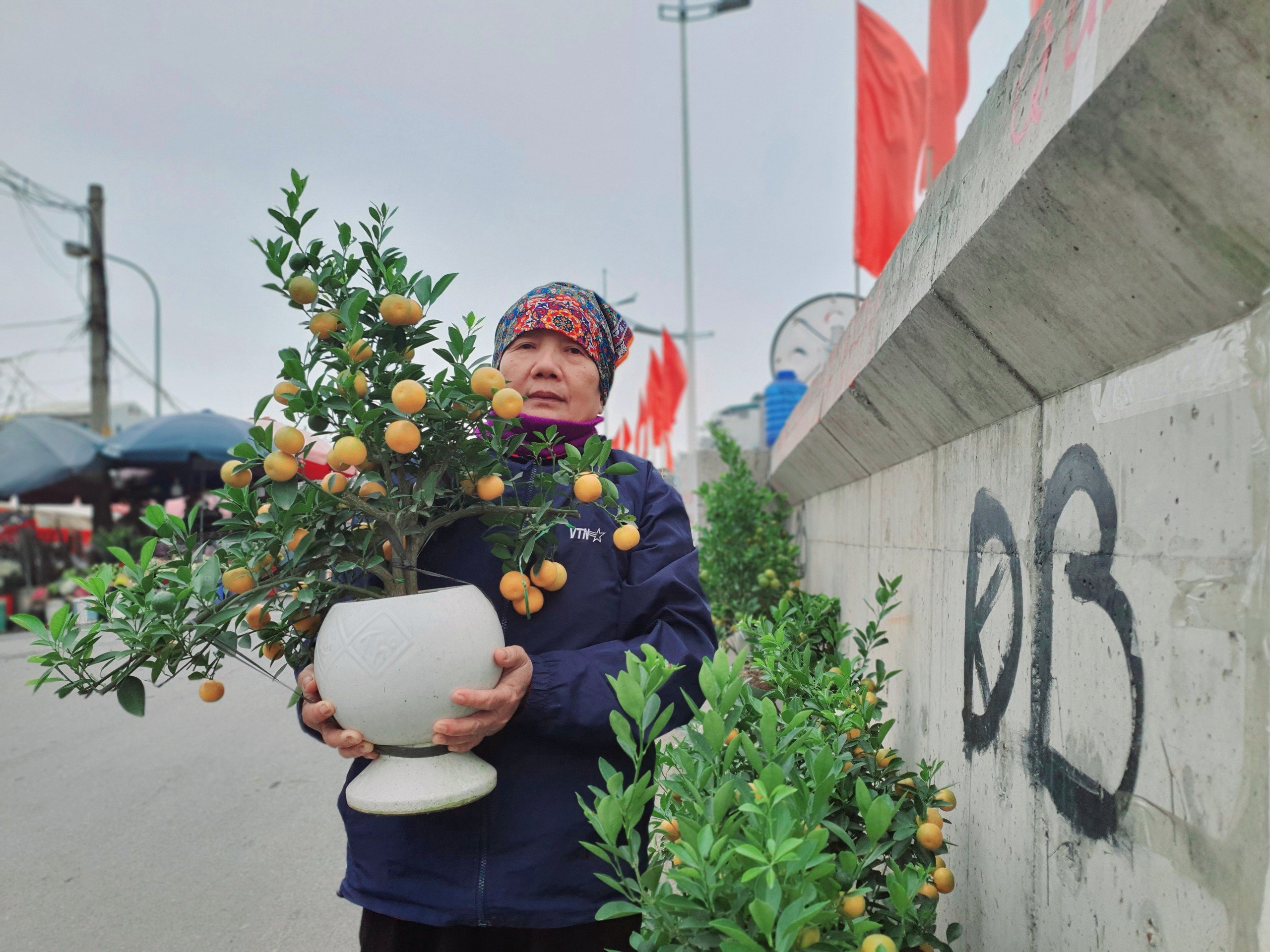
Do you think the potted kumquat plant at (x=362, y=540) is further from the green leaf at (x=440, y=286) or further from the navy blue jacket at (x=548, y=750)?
the navy blue jacket at (x=548, y=750)

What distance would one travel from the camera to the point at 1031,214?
3.83 ft

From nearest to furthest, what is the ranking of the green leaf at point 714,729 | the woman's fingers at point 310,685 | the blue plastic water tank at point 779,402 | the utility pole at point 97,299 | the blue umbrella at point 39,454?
the green leaf at point 714,729 → the woman's fingers at point 310,685 → the blue plastic water tank at point 779,402 → the blue umbrella at point 39,454 → the utility pole at point 97,299

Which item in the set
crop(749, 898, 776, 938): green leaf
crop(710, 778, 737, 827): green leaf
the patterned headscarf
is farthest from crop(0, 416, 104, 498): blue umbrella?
crop(749, 898, 776, 938): green leaf

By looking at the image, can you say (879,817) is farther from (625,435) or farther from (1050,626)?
(625,435)

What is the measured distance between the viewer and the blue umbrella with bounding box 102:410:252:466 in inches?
483

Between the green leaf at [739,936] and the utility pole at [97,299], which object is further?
the utility pole at [97,299]

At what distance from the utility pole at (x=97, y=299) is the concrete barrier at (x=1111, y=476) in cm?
1666

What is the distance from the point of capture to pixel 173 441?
1235 centimetres

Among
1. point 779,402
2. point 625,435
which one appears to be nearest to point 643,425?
point 625,435

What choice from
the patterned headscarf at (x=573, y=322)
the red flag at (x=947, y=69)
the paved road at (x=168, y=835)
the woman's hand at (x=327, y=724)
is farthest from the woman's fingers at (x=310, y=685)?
the red flag at (x=947, y=69)

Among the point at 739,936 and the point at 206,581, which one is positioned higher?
the point at 206,581

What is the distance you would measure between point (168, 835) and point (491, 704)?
11.8 feet

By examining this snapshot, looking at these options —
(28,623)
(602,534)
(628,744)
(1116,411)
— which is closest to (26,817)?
(28,623)

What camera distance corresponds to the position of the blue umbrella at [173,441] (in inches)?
483
